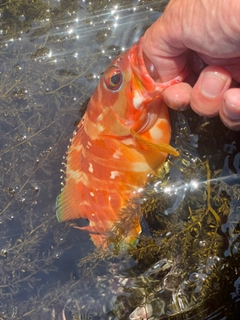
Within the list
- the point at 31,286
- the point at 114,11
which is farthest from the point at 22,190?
the point at 114,11

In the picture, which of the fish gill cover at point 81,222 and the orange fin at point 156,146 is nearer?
the orange fin at point 156,146

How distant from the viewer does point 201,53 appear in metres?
1.94

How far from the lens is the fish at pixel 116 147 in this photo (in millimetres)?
2102

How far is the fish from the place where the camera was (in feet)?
6.89

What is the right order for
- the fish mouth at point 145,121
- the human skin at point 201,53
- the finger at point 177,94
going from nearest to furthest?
the human skin at point 201,53 → the finger at point 177,94 → the fish mouth at point 145,121

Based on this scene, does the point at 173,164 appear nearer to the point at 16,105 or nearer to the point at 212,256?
the point at 212,256

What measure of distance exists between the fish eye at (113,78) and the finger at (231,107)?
23.9 inches

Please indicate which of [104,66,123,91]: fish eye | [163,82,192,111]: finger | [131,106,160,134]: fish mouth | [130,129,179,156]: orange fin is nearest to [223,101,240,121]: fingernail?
[163,82,192,111]: finger

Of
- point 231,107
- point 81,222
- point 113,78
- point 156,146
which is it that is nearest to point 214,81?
point 231,107

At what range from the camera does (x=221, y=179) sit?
2.62m

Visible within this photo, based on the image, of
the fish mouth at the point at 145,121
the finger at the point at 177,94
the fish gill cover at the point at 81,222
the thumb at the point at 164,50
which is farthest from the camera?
the fish gill cover at the point at 81,222

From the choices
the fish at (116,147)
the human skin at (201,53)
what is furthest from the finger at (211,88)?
the fish at (116,147)

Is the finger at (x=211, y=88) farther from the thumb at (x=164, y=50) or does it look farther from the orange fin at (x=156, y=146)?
the orange fin at (x=156, y=146)

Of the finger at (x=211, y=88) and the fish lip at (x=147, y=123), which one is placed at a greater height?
the finger at (x=211, y=88)
